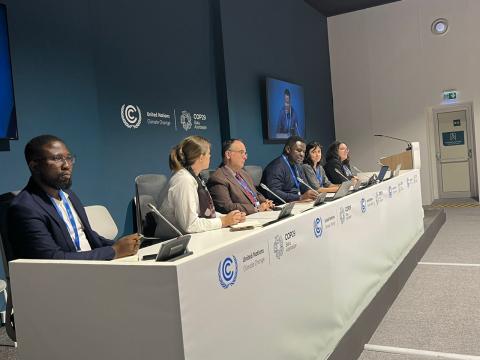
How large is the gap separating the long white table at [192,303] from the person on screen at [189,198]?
448 millimetres

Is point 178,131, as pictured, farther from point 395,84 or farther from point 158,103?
point 395,84

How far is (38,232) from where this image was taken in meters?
1.72

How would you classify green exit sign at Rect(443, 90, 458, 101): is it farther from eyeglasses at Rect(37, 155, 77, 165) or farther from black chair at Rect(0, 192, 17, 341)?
black chair at Rect(0, 192, 17, 341)

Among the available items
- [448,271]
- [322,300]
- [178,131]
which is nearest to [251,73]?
[178,131]

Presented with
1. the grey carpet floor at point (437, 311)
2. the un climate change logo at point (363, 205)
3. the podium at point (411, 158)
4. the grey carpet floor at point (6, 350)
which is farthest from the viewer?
the podium at point (411, 158)

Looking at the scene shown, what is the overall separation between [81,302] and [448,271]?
10.5 ft

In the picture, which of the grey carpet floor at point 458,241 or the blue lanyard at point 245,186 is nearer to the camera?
the blue lanyard at point 245,186

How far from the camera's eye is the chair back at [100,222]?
3.31m

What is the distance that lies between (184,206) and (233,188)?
0.88 metres

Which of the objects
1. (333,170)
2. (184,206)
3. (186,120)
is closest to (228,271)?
(184,206)

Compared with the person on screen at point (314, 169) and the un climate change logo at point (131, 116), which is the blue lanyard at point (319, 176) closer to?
the person on screen at point (314, 169)

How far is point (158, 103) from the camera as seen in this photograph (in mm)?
4586

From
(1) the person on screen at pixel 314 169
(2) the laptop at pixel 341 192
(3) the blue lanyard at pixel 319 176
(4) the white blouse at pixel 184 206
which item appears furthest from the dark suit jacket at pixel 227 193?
(3) the blue lanyard at pixel 319 176

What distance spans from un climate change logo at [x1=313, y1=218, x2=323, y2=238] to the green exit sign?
6858mm
